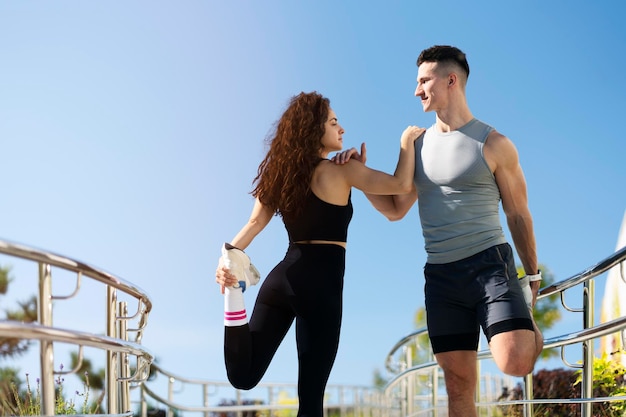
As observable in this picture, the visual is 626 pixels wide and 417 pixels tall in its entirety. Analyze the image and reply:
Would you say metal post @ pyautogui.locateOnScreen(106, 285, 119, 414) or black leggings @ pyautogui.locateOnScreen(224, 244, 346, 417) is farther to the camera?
metal post @ pyautogui.locateOnScreen(106, 285, 119, 414)

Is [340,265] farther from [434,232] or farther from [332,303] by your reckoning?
[434,232]

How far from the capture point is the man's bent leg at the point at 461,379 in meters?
3.46

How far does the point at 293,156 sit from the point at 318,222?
0.37 m

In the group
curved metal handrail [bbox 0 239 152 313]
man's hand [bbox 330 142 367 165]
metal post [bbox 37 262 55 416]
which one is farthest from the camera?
man's hand [bbox 330 142 367 165]

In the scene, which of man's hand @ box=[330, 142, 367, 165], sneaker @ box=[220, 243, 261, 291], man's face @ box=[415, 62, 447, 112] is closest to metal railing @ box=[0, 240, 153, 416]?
sneaker @ box=[220, 243, 261, 291]

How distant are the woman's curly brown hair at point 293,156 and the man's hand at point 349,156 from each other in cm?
9

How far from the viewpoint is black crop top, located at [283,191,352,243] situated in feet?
12.0

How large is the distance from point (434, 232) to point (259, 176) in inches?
38.5

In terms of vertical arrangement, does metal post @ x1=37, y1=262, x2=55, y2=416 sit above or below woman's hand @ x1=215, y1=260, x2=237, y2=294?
below

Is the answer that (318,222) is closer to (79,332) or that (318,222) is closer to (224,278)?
(224,278)

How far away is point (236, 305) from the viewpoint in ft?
12.0

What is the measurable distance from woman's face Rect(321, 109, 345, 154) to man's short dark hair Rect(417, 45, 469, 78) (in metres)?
0.52

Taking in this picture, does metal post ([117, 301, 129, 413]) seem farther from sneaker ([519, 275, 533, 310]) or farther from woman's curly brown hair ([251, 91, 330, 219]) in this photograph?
sneaker ([519, 275, 533, 310])

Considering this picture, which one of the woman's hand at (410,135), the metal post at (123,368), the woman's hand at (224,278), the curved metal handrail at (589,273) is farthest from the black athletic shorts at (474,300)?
the metal post at (123,368)
